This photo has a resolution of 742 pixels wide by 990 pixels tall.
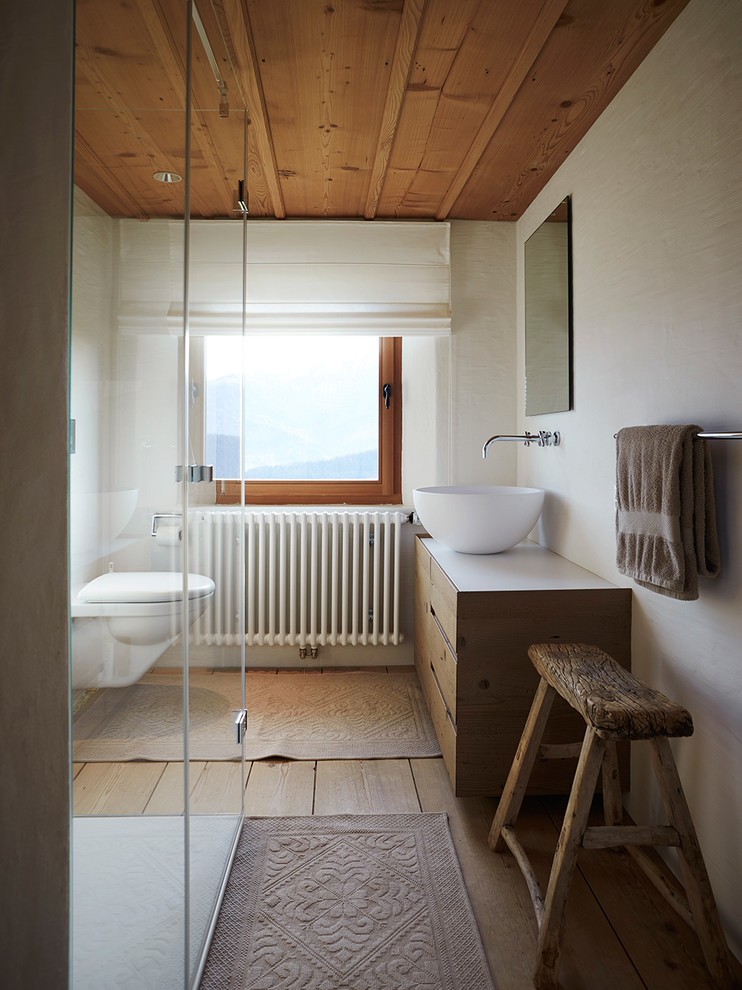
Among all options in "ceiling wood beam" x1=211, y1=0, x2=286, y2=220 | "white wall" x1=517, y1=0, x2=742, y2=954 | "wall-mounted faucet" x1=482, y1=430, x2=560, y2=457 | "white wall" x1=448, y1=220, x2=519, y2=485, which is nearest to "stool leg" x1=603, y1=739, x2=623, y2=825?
"white wall" x1=517, y1=0, x2=742, y2=954

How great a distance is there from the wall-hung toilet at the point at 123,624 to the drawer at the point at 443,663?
0.96 meters

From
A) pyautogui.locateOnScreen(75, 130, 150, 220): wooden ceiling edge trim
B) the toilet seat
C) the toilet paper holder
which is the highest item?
pyautogui.locateOnScreen(75, 130, 150, 220): wooden ceiling edge trim

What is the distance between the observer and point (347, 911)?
1500 millimetres

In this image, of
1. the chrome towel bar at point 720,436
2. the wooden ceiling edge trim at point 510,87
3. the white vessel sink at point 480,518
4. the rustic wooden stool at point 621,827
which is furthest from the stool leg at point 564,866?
the wooden ceiling edge trim at point 510,87

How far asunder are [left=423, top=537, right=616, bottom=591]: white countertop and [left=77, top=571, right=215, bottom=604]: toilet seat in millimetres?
898

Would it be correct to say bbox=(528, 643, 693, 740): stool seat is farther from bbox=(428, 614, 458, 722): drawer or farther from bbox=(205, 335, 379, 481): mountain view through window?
bbox=(205, 335, 379, 481): mountain view through window

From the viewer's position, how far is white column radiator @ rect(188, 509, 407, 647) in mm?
2988

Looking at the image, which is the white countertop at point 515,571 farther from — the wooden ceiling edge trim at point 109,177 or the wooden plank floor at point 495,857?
the wooden ceiling edge trim at point 109,177

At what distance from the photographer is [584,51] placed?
1.68 meters

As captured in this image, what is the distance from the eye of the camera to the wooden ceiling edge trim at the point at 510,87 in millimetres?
1543

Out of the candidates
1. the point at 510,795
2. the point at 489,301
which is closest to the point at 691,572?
the point at 510,795

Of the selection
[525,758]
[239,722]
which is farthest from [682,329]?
[239,722]

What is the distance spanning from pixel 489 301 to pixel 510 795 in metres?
2.15

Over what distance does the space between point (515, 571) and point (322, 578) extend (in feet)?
3.80
